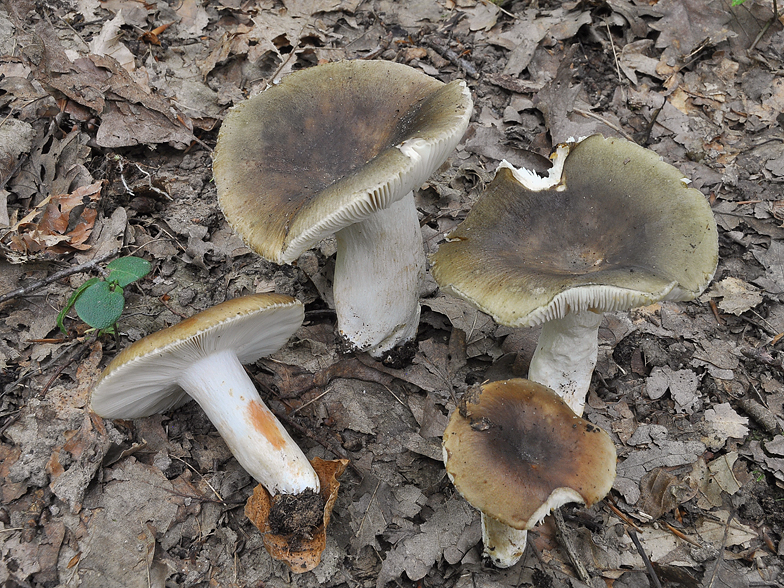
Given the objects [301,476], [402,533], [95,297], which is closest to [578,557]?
[402,533]

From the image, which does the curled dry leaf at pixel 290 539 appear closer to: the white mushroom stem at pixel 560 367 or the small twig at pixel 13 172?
the white mushroom stem at pixel 560 367

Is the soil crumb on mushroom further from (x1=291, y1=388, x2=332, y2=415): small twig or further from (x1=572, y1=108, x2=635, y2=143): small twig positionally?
(x1=572, y1=108, x2=635, y2=143): small twig

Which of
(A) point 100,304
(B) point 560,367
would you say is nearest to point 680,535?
(B) point 560,367

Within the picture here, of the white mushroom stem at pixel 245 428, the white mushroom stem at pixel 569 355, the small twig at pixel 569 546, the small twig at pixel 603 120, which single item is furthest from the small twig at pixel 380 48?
the small twig at pixel 569 546

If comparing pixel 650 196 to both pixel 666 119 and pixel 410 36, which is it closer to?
pixel 666 119

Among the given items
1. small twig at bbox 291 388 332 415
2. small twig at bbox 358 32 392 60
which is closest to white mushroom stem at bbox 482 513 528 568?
small twig at bbox 291 388 332 415

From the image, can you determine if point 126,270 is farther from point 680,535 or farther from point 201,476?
point 680,535
